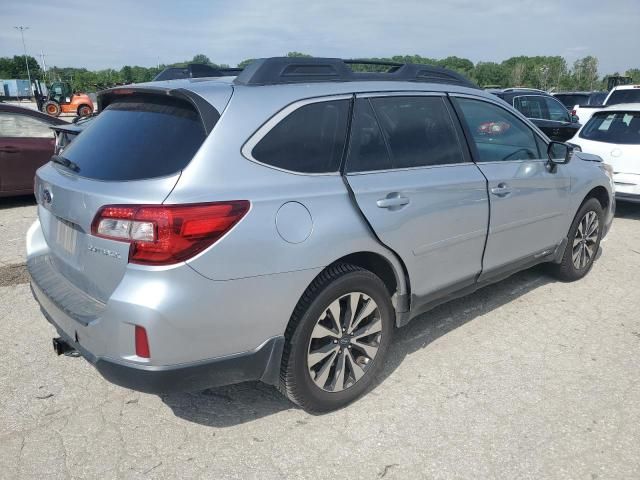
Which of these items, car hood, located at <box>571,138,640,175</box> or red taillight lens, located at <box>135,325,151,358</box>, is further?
car hood, located at <box>571,138,640,175</box>

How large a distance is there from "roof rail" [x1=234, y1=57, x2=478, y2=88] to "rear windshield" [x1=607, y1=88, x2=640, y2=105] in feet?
36.7

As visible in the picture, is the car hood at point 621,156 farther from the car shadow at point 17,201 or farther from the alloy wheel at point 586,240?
the car shadow at point 17,201

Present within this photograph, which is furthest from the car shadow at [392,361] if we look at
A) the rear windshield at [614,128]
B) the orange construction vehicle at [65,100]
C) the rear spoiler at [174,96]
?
the orange construction vehicle at [65,100]

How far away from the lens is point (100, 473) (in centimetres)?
247

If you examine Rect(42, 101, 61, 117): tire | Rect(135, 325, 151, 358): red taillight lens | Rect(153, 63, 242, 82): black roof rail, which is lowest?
Rect(42, 101, 61, 117): tire

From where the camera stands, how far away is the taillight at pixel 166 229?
220 cm

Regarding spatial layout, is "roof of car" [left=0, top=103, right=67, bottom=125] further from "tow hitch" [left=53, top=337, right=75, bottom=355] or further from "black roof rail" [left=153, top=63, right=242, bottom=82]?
"tow hitch" [left=53, top=337, right=75, bottom=355]

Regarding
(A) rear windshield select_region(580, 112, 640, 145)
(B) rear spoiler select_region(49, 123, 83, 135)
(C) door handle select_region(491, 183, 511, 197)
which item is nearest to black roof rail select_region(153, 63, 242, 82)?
(C) door handle select_region(491, 183, 511, 197)

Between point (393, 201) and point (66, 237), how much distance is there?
168 cm

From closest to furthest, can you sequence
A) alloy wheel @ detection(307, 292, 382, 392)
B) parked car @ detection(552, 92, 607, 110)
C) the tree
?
alloy wheel @ detection(307, 292, 382, 392) < parked car @ detection(552, 92, 607, 110) < the tree

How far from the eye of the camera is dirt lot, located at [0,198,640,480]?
8.30 feet

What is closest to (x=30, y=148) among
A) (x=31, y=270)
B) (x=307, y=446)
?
(x=31, y=270)

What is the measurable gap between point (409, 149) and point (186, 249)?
5.18 ft

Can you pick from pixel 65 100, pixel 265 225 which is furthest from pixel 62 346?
pixel 65 100
